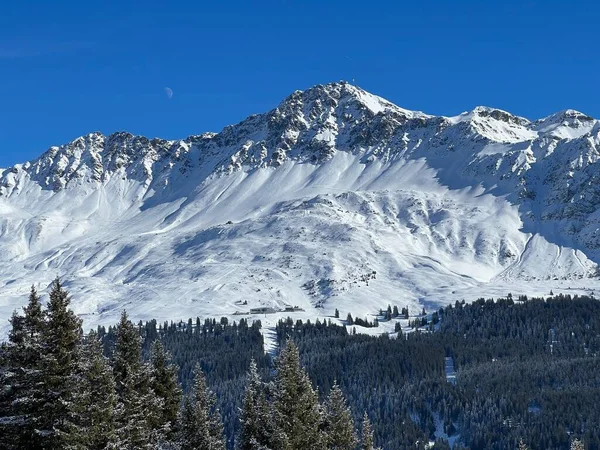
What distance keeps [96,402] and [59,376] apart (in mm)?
1903

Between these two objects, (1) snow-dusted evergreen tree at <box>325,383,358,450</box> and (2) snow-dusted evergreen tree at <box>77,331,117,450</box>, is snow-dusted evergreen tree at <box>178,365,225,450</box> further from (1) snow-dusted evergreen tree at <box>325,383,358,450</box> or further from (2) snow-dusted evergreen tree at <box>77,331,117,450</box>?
(2) snow-dusted evergreen tree at <box>77,331,117,450</box>

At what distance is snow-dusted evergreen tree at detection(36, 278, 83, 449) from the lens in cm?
3325

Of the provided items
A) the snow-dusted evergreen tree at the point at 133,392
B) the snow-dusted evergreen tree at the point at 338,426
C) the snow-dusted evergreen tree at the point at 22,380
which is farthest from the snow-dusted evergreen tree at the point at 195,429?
the snow-dusted evergreen tree at the point at 22,380

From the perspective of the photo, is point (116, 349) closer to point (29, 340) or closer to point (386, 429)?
point (29, 340)

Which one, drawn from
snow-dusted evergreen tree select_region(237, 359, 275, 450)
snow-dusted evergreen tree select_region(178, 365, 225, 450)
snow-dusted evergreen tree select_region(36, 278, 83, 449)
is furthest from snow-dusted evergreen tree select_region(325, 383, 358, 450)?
snow-dusted evergreen tree select_region(36, 278, 83, 449)

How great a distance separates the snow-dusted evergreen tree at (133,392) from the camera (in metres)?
38.5

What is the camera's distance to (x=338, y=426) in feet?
177

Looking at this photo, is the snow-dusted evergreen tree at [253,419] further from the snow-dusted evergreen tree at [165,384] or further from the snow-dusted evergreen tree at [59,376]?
the snow-dusted evergreen tree at [59,376]

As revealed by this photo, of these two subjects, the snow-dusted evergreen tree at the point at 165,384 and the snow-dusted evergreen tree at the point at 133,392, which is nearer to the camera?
the snow-dusted evergreen tree at the point at 133,392

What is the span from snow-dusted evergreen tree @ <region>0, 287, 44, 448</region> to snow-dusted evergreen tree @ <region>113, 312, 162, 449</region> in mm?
4215

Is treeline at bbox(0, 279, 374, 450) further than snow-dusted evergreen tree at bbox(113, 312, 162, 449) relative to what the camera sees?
No

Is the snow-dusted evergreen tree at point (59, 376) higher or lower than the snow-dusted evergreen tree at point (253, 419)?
higher

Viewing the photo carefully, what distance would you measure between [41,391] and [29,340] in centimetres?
250

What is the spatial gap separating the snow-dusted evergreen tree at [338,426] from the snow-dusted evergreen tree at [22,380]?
23.3 meters
